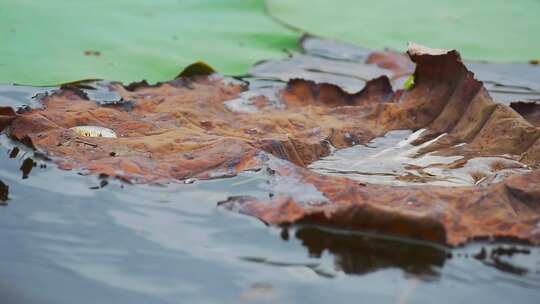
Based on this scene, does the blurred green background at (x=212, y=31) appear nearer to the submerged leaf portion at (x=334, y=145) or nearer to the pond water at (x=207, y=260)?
the submerged leaf portion at (x=334, y=145)

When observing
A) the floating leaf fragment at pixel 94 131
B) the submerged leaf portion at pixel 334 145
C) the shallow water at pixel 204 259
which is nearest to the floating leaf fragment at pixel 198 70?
the submerged leaf portion at pixel 334 145

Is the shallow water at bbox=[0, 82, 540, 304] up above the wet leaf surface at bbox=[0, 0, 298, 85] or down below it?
below

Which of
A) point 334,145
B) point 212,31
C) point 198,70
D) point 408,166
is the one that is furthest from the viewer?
point 212,31

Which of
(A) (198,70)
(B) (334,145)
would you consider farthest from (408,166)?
(A) (198,70)

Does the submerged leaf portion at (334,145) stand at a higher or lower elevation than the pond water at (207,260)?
higher

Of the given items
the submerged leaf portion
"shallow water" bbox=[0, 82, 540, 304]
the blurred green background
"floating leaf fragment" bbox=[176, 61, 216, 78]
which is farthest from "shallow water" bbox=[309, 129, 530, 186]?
the blurred green background

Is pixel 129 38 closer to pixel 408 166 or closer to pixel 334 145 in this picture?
pixel 334 145

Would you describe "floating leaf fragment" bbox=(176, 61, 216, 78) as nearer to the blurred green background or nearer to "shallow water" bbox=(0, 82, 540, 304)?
the blurred green background
